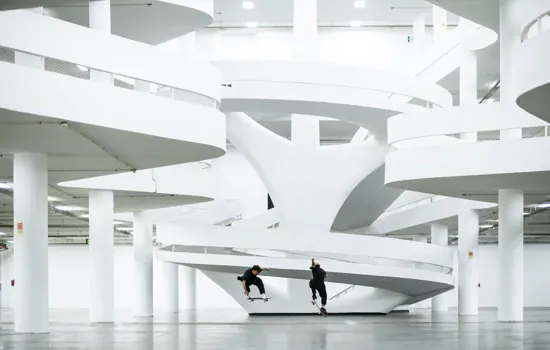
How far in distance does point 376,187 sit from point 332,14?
1005cm

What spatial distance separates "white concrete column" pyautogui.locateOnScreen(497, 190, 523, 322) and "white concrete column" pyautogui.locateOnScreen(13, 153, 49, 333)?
15.1 metres

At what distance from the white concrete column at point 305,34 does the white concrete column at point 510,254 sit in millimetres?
8241

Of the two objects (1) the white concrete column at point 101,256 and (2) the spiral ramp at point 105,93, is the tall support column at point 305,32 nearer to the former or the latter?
(1) the white concrete column at point 101,256

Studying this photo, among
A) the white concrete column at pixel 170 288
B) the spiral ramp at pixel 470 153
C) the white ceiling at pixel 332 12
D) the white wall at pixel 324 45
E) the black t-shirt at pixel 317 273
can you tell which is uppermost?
the white ceiling at pixel 332 12

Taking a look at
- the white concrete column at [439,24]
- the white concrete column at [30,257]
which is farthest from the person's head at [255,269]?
the white concrete column at [439,24]

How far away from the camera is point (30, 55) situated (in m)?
17.0

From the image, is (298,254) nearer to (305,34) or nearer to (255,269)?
(255,269)

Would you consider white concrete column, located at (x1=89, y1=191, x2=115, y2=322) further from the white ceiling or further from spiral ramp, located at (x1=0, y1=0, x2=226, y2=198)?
the white ceiling

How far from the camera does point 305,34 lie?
112ft

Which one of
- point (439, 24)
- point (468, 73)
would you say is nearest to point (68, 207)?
point (468, 73)

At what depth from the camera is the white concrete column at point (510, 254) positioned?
30172 mm

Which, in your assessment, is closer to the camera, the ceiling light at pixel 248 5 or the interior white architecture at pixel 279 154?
the interior white architecture at pixel 279 154

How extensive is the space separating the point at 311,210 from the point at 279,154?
7.92ft

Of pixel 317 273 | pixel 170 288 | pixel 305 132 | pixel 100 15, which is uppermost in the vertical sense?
pixel 100 15
